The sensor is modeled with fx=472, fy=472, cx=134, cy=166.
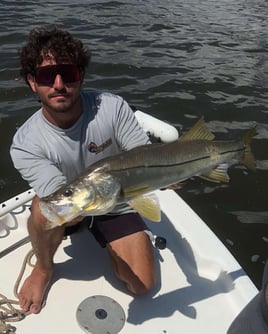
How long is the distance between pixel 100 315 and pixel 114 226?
2.35 feet

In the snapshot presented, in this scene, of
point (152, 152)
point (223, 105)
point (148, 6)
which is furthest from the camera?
point (148, 6)

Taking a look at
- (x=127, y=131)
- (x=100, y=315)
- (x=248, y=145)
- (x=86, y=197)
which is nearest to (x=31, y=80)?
(x=127, y=131)

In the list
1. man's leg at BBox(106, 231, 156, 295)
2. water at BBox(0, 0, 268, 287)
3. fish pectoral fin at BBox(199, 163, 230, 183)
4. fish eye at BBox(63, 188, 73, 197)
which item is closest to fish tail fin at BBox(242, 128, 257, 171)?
fish pectoral fin at BBox(199, 163, 230, 183)

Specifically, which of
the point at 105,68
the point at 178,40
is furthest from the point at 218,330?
the point at 178,40

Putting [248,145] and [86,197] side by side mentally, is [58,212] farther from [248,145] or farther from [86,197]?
[248,145]

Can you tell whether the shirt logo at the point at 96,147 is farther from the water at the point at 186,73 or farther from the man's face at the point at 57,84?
the water at the point at 186,73

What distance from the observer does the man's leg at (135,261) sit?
11.7ft

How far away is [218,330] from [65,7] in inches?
535

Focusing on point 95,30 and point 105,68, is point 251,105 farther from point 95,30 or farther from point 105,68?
point 95,30

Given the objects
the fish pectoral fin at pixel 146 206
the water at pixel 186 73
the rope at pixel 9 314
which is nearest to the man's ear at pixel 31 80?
the fish pectoral fin at pixel 146 206

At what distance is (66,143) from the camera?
3564mm

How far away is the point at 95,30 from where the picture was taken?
502 inches

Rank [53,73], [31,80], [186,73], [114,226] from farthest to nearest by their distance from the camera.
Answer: [186,73]
[114,226]
[31,80]
[53,73]

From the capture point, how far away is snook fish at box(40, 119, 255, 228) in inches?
98.2
